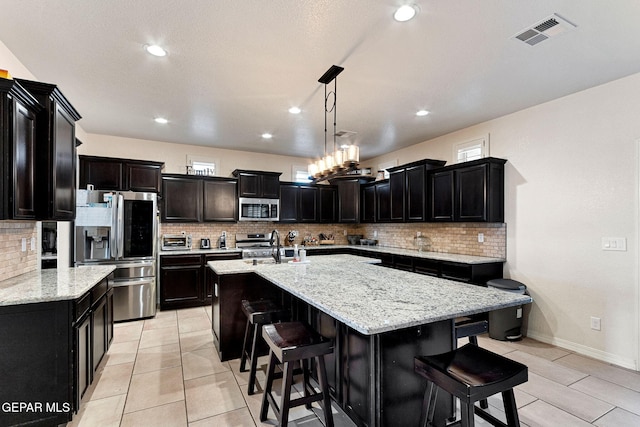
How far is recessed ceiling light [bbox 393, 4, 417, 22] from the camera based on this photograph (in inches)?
81.4

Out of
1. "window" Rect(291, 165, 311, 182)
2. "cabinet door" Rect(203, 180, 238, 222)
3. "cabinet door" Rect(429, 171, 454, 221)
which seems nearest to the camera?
"cabinet door" Rect(429, 171, 454, 221)

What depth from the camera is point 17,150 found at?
Result: 212 centimetres

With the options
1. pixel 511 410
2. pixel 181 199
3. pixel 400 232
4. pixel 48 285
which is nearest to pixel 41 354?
pixel 48 285

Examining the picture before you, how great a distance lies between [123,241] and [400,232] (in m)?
4.61

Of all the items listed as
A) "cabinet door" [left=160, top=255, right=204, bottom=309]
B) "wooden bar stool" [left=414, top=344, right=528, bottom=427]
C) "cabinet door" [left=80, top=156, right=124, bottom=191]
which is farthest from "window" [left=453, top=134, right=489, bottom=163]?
"cabinet door" [left=80, top=156, right=124, bottom=191]

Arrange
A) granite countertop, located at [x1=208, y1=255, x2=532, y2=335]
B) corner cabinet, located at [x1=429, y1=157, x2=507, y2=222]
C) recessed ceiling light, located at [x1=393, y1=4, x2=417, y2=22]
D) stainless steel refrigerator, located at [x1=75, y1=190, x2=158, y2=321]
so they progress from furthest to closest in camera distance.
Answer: stainless steel refrigerator, located at [x1=75, y1=190, x2=158, y2=321] < corner cabinet, located at [x1=429, y1=157, x2=507, y2=222] < recessed ceiling light, located at [x1=393, y1=4, x2=417, y2=22] < granite countertop, located at [x1=208, y1=255, x2=532, y2=335]

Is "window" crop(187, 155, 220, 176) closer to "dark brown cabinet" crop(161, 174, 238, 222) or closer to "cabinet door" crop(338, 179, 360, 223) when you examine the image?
"dark brown cabinet" crop(161, 174, 238, 222)

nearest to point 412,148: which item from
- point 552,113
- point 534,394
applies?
point 552,113

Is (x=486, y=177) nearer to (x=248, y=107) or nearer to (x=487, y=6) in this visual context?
(x=487, y=6)

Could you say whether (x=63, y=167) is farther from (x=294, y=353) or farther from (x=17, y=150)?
(x=294, y=353)

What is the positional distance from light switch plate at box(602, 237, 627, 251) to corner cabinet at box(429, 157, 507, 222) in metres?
1.09

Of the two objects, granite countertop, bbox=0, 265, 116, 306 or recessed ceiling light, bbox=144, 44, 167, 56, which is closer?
granite countertop, bbox=0, 265, 116, 306

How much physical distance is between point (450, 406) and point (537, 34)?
273cm

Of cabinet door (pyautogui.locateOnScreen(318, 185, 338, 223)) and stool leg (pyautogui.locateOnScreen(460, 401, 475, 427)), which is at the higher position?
cabinet door (pyautogui.locateOnScreen(318, 185, 338, 223))
